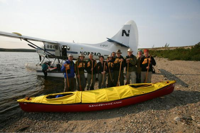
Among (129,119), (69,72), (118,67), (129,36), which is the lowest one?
(129,119)

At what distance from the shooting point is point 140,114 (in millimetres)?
3332

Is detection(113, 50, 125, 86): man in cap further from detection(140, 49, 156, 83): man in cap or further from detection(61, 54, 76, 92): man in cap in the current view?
detection(61, 54, 76, 92): man in cap

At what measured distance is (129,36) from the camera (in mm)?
10406

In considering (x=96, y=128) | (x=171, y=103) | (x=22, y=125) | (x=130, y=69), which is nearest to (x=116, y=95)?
(x=96, y=128)

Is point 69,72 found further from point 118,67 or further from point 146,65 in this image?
point 146,65

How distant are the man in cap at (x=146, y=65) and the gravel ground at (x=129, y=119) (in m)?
1.04

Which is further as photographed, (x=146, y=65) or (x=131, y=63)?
(x=131, y=63)

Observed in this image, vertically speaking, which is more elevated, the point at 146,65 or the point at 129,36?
the point at 129,36

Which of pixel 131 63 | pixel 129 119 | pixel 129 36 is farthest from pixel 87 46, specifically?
pixel 129 119

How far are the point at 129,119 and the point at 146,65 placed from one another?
2.46m

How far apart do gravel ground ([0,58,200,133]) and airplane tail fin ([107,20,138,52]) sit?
706 centimetres

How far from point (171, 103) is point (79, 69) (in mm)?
4033

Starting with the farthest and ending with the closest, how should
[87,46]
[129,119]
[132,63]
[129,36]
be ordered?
[87,46]
[129,36]
[132,63]
[129,119]

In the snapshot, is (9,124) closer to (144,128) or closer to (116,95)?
(116,95)
